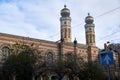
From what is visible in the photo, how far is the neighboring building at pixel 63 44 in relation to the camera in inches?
1747

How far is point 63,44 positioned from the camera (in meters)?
52.6

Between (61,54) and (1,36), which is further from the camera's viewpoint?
(61,54)

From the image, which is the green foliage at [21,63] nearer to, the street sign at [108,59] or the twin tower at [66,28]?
the street sign at [108,59]

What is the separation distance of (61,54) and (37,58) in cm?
1534

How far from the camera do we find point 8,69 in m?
35.2

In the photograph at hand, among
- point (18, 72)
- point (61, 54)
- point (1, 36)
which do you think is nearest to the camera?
point (18, 72)

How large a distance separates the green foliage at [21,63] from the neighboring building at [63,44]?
4.28 meters

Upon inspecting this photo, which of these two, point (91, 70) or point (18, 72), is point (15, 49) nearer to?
point (18, 72)

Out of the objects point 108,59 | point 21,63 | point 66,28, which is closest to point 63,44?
point 21,63

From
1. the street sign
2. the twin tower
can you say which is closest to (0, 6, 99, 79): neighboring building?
the twin tower

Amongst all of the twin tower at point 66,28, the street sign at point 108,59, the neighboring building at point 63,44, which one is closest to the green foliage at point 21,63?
the neighboring building at point 63,44

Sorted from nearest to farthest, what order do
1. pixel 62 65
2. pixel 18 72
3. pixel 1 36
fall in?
1. pixel 18 72
2. pixel 62 65
3. pixel 1 36

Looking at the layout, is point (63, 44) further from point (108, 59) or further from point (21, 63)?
point (108, 59)

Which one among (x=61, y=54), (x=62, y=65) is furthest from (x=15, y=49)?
(x=61, y=54)
